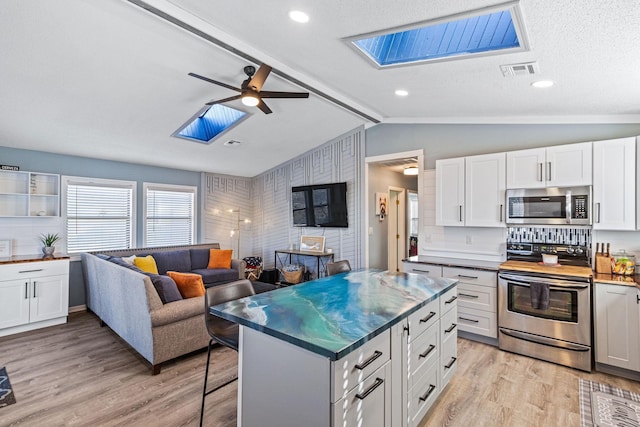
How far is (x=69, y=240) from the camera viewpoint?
16.1 feet

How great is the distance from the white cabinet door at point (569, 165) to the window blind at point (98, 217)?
613 centimetres

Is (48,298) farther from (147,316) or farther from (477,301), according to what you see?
(477,301)

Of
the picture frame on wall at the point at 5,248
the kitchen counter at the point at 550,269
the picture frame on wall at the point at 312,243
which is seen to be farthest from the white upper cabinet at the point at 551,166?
the picture frame on wall at the point at 5,248

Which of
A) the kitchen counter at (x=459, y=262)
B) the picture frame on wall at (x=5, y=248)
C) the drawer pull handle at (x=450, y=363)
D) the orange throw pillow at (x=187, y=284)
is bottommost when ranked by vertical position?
the drawer pull handle at (x=450, y=363)

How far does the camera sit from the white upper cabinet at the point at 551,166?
10.5 ft

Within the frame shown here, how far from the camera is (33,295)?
4.09 m

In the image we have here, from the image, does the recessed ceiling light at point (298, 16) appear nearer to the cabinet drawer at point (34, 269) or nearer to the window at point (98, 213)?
the cabinet drawer at point (34, 269)

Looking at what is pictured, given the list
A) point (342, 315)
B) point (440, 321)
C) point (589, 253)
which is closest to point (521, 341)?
point (589, 253)

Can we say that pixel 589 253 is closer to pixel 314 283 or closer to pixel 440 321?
pixel 440 321

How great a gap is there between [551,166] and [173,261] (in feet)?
18.3

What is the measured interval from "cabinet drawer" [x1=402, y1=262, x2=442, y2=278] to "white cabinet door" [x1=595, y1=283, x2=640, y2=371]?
148 cm

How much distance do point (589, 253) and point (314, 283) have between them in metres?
3.04

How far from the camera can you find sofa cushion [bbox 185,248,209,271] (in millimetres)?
5844

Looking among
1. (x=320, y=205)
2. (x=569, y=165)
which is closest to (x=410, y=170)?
(x=320, y=205)
